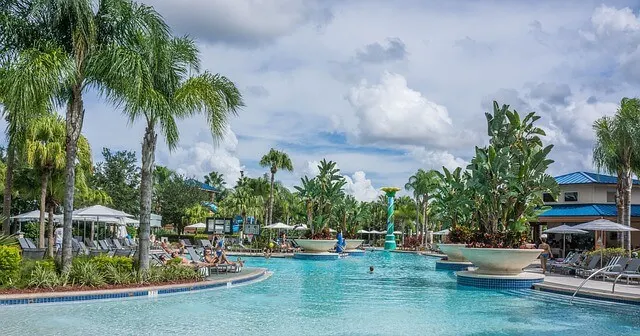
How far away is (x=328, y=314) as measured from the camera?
44.7 feet

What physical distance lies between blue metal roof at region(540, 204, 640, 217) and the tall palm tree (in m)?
30.1

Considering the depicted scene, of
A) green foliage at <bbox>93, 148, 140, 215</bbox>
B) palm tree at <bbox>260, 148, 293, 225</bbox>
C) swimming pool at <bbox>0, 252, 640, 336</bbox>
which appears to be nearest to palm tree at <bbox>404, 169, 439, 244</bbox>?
palm tree at <bbox>260, 148, 293, 225</bbox>

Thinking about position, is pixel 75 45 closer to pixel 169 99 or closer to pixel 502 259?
pixel 169 99

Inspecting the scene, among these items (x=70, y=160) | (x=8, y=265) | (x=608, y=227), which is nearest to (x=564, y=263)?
(x=608, y=227)

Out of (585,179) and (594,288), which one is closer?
(594,288)

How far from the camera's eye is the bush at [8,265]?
13.9 m

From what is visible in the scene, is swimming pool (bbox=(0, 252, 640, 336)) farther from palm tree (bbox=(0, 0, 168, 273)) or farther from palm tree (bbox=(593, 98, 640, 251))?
palm tree (bbox=(593, 98, 640, 251))

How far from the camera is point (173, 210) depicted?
203 ft

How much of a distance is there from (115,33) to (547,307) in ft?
42.9

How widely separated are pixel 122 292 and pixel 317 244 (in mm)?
22821

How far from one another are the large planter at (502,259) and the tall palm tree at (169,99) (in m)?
9.29

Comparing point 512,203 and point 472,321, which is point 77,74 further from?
point 512,203

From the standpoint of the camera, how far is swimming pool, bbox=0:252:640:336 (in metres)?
11.4

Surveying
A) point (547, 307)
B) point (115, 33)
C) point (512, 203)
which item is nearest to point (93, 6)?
point (115, 33)
